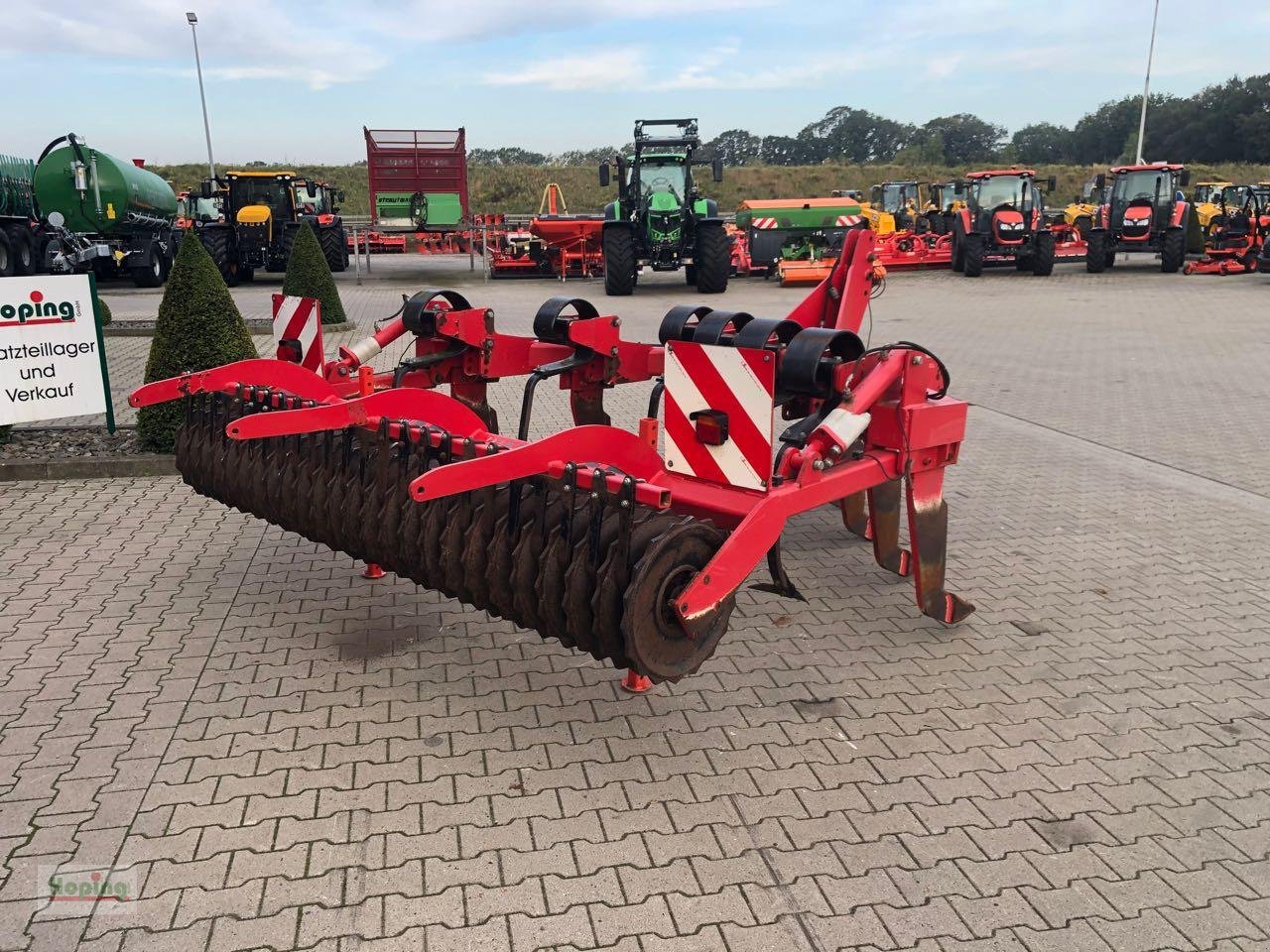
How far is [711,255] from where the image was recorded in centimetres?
1861

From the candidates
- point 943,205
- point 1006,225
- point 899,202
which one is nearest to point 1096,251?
point 1006,225

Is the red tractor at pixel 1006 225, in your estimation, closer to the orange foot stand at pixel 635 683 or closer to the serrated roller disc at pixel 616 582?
the orange foot stand at pixel 635 683

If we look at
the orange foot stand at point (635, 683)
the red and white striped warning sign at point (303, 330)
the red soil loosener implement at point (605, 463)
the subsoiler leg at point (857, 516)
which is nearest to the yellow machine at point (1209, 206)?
the subsoiler leg at point (857, 516)

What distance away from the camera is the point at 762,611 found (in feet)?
15.1

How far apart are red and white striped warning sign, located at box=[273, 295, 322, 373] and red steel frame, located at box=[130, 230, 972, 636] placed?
0.96ft

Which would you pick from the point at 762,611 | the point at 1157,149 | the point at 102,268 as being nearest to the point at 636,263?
the point at 102,268

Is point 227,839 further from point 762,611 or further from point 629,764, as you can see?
point 762,611

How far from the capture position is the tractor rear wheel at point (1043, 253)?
69.2 feet

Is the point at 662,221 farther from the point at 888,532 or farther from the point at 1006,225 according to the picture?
the point at 888,532

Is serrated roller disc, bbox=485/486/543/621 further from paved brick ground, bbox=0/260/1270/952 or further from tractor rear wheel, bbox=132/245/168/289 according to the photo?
tractor rear wheel, bbox=132/245/168/289

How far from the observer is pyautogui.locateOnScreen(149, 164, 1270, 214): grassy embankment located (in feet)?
162

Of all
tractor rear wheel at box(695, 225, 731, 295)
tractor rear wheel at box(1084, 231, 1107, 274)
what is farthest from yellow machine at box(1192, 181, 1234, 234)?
tractor rear wheel at box(695, 225, 731, 295)

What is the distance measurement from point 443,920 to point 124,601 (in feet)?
9.37

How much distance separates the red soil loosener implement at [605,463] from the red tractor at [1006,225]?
18.0 meters
